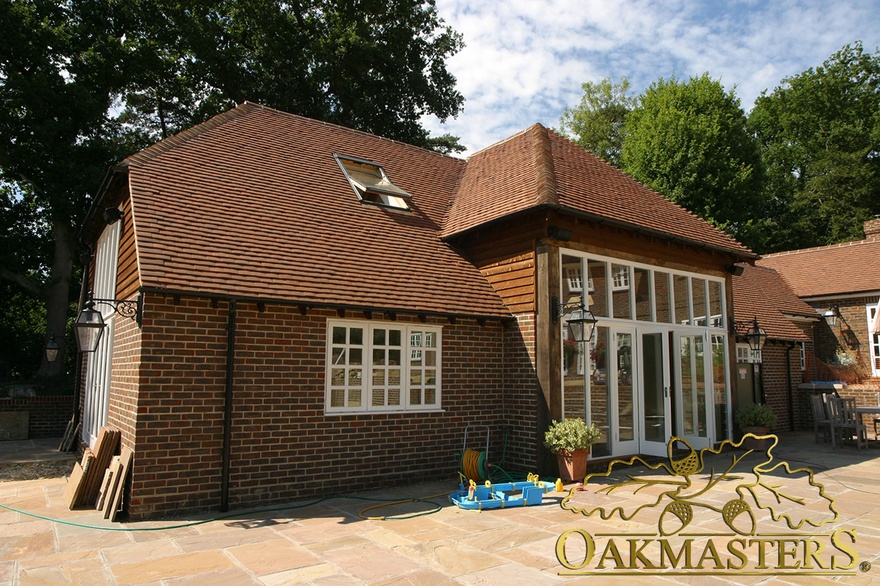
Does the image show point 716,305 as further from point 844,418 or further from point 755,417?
point 844,418

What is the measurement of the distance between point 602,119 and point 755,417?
30432mm

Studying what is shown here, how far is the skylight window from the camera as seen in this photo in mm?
11469

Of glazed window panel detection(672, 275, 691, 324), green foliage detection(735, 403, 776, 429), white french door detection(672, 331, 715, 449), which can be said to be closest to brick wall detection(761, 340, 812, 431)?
green foliage detection(735, 403, 776, 429)

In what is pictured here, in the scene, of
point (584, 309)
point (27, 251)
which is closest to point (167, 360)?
point (584, 309)

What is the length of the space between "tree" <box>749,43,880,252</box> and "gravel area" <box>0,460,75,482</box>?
91.4ft

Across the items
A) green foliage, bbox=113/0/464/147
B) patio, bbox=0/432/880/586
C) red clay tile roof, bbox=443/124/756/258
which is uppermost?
green foliage, bbox=113/0/464/147

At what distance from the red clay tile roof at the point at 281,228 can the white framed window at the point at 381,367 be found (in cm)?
51

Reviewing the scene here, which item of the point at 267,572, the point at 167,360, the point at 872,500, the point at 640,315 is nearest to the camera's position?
the point at 267,572

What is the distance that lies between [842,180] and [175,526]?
3604 cm

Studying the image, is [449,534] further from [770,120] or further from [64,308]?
[770,120]

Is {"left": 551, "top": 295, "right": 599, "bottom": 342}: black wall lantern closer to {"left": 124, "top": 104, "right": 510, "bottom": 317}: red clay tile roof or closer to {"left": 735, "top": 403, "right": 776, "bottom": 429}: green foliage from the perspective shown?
{"left": 124, "top": 104, "right": 510, "bottom": 317}: red clay tile roof

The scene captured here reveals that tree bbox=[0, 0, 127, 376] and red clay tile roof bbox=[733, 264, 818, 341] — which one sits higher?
tree bbox=[0, 0, 127, 376]

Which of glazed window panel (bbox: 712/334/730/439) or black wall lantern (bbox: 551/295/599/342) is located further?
glazed window panel (bbox: 712/334/730/439)

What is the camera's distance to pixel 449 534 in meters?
6.25
